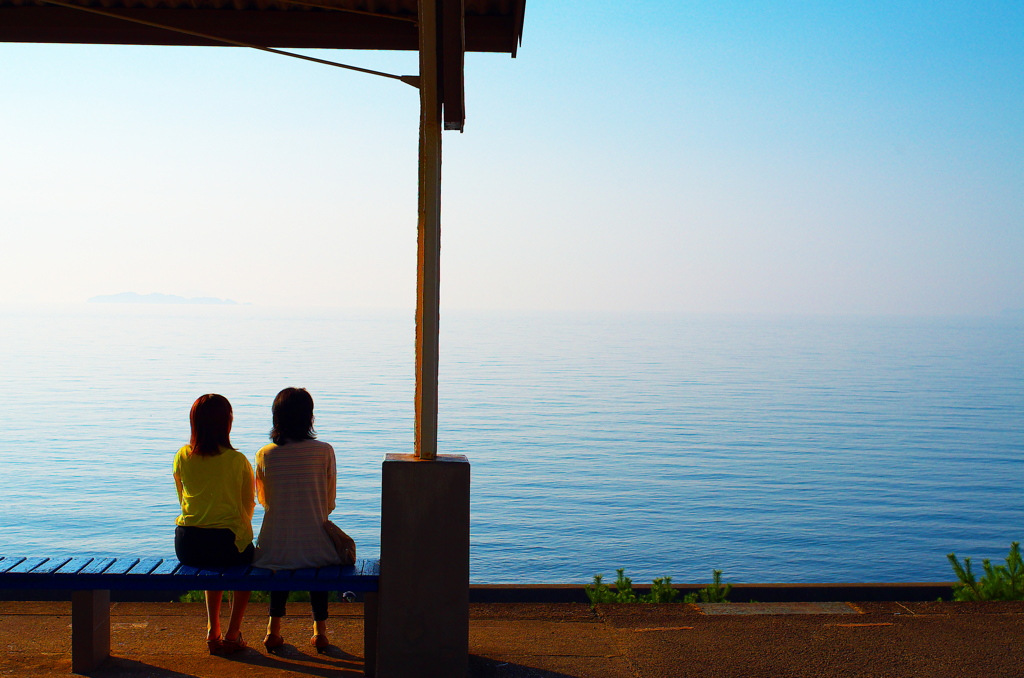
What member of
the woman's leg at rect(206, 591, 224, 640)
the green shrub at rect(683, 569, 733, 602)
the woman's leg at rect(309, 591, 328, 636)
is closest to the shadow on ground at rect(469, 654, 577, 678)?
the woman's leg at rect(309, 591, 328, 636)

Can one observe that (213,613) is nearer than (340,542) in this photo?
No

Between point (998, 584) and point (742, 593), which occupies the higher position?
point (998, 584)

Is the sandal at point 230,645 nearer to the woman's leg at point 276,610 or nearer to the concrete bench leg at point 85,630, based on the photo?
the woman's leg at point 276,610

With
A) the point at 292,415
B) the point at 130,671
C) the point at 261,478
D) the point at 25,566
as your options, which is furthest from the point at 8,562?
the point at 292,415

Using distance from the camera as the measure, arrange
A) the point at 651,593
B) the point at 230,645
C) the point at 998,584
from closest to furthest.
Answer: the point at 230,645 < the point at 998,584 < the point at 651,593

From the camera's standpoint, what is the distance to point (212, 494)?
4.25m

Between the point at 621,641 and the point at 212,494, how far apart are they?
2.09 m

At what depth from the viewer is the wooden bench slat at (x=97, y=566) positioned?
3.95 meters

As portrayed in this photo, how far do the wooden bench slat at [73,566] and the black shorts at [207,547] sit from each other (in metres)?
0.39

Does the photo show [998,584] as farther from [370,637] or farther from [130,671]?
[130,671]

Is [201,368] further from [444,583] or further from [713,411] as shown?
[444,583]

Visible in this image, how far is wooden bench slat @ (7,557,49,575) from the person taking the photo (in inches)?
154

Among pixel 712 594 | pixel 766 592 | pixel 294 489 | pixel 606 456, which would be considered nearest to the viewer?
pixel 294 489

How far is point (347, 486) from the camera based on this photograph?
82.5ft
